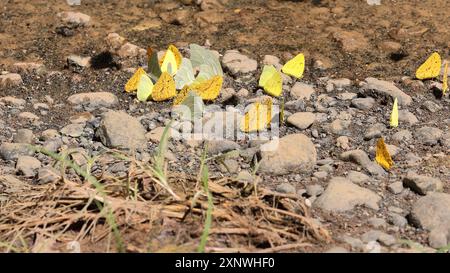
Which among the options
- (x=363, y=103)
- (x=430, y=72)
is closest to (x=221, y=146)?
(x=363, y=103)

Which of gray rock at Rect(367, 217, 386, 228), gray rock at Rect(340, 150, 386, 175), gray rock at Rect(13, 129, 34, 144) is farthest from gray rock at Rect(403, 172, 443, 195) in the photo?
gray rock at Rect(13, 129, 34, 144)

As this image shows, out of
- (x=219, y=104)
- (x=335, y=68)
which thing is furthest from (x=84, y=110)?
(x=335, y=68)

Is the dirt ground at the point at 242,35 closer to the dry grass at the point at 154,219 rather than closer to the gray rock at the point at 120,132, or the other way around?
the gray rock at the point at 120,132

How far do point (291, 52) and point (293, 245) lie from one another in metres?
1.76

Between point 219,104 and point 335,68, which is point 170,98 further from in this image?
point 335,68

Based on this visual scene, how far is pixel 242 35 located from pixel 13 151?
1.42m

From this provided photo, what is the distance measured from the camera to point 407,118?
3346mm

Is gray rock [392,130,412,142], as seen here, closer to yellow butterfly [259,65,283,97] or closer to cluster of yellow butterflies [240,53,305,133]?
cluster of yellow butterflies [240,53,305,133]

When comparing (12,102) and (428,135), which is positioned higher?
(428,135)

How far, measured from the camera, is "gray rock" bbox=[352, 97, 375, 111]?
3.45 meters

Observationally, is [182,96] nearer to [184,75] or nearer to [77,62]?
[184,75]

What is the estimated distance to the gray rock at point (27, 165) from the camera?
2.97m

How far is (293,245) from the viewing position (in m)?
2.26

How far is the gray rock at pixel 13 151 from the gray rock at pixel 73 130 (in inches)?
7.6
